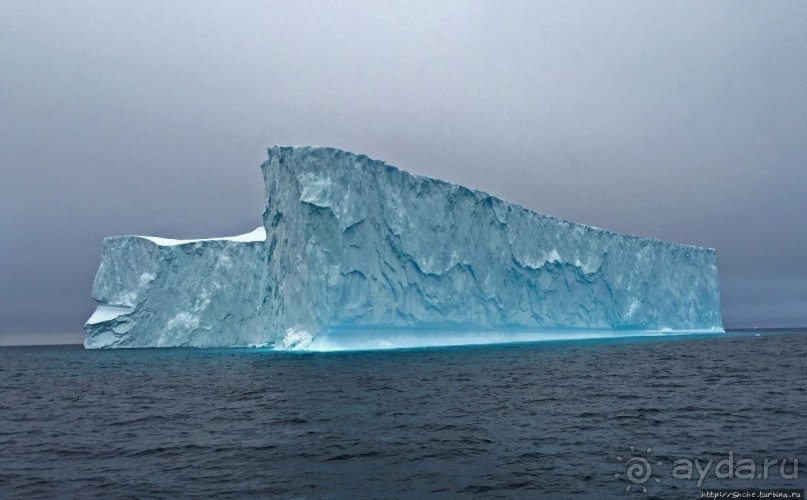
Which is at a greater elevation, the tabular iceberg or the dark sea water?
the tabular iceberg

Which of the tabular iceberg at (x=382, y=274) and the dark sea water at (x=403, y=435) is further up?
the tabular iceberg at (x=382, y=274)

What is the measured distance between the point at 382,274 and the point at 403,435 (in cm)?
1836

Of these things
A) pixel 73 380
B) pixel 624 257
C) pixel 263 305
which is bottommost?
pixel 73 380

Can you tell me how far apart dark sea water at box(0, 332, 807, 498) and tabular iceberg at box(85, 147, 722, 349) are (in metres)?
9.86

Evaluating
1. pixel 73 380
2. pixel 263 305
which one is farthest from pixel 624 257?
pixel 73 380

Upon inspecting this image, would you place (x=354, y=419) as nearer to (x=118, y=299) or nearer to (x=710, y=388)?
(x=710, y=388)

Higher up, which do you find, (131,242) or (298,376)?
(131,242)

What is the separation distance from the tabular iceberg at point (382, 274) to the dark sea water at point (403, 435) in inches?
388

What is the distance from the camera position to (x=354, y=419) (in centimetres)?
959

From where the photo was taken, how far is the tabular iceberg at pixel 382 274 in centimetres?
2500

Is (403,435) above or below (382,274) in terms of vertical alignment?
below

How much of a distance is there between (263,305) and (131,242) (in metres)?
Result: 12.7

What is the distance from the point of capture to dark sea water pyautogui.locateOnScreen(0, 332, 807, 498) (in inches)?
238

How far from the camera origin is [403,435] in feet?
27.3
